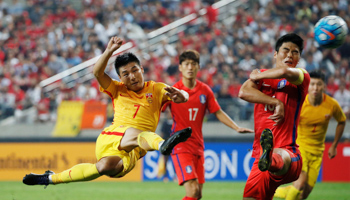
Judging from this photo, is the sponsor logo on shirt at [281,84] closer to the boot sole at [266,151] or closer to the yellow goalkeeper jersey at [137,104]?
the boot sole at [266,151]

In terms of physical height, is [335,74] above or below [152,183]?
above

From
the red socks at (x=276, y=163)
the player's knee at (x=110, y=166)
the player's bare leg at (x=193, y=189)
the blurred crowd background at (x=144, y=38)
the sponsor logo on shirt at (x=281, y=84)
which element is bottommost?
the player's bare leg at (x=193, y=189)

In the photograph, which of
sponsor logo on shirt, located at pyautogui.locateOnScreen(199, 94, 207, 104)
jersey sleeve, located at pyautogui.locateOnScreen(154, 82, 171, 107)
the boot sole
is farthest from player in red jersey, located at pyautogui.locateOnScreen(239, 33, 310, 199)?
sponsor logo on shirt, located at pyautogui.locateOnScreen(199, 94, 207, 104)

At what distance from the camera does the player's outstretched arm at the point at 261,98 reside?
18.3 feet

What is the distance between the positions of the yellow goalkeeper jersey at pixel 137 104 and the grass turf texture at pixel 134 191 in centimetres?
417

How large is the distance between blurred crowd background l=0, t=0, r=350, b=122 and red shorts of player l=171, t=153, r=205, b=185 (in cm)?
795

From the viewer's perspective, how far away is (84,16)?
21.3 meters

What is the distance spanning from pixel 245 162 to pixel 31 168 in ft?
20.9

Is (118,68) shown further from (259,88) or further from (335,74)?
(335,74)

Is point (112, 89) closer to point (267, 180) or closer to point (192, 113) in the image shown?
point (192, 113)

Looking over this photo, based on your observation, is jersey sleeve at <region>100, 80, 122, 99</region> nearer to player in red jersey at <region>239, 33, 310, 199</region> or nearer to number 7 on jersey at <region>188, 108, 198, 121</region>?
number 7 on jersey at <region>188, 108, 198, 121</region>

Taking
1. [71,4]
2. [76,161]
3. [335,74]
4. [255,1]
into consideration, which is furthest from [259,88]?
[71,4]

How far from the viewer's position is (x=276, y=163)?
5.41m

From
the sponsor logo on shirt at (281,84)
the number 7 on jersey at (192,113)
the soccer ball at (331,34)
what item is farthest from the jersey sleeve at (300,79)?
the number 7 on jersey at (192,113)
